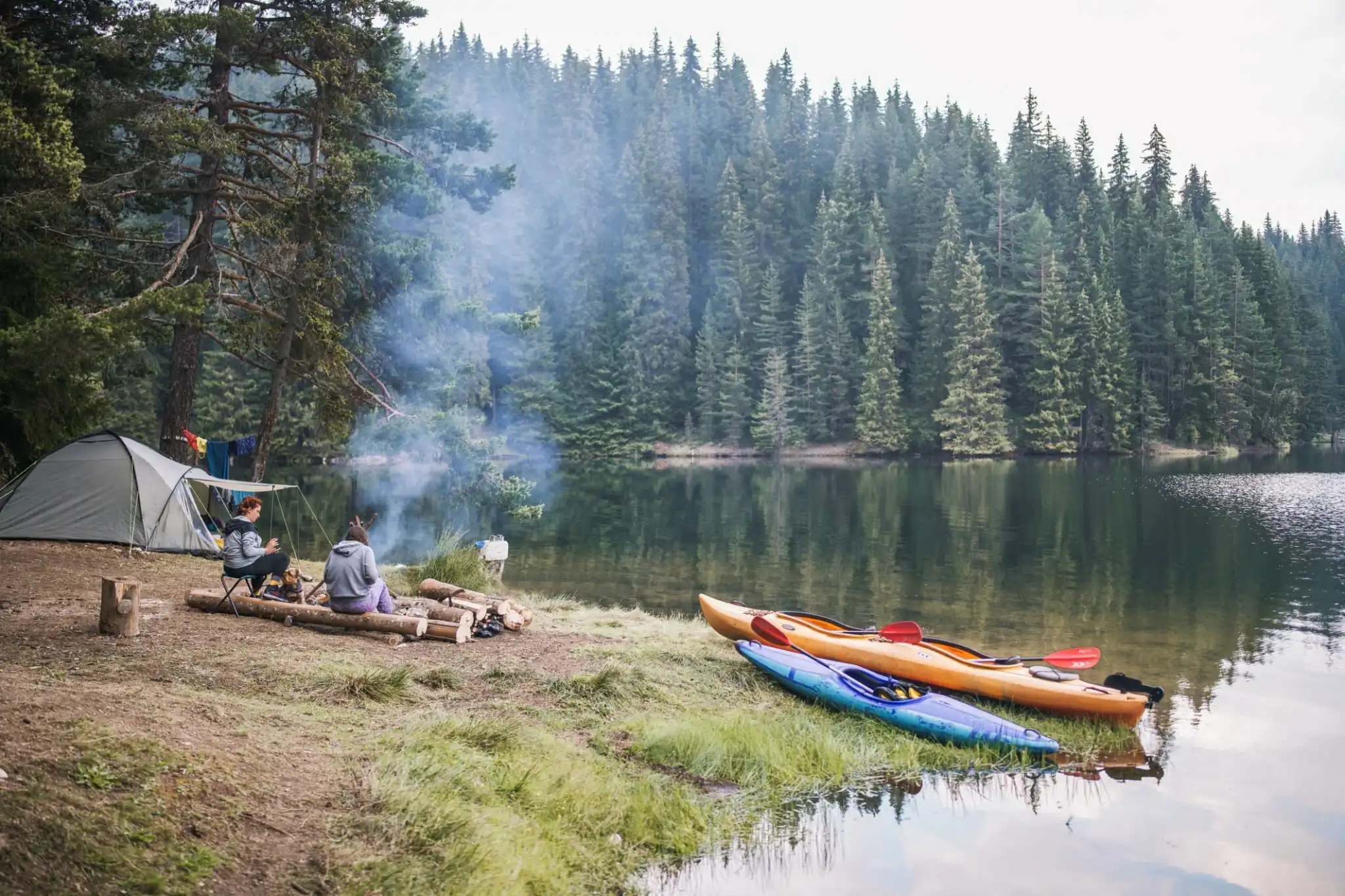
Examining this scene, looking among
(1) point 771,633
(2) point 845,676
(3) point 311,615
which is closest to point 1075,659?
(2) point 845,676

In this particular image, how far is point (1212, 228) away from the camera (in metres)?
69.9

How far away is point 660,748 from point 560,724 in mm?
844

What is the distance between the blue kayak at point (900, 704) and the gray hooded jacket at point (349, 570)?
13.2 ft

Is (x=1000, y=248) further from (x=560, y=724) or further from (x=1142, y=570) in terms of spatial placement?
(x=560, y=724)

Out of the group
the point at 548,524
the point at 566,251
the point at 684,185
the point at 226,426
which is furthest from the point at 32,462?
the point at 684,185

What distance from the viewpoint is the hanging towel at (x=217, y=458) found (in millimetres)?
17055

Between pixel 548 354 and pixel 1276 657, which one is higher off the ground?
pixel 548 354

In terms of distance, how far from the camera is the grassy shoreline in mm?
4684

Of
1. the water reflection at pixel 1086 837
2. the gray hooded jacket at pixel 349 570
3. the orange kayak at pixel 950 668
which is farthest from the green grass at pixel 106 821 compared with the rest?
the orange kayak at pixel 950 668

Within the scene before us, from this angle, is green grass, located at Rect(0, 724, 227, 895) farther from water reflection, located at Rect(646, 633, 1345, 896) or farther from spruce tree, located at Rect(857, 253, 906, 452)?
spruce tree, located at Rect(857, 253, 906, 452)

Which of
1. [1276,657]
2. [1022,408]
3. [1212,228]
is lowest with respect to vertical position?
[1276,657]

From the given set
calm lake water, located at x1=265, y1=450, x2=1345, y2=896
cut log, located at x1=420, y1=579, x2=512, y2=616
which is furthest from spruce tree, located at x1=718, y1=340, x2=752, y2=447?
cut log, located at x1=420, y1=579, x2=512, y2=616

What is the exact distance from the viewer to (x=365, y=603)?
10.1 m

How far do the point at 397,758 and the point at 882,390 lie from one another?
180 ft
